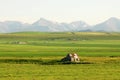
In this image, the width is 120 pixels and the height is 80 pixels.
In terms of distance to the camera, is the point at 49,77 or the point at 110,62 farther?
the point at 110,62

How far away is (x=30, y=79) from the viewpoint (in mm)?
49594

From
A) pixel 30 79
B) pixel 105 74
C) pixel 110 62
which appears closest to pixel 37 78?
pixel 30 79

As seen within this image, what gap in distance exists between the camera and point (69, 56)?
7831 centimetres

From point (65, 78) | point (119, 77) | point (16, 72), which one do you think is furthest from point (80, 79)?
point (16, 72)

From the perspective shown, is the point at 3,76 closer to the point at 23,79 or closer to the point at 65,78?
the point at 23,79

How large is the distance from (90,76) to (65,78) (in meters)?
4.31

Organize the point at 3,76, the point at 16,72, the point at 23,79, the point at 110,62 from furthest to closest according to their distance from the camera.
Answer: the point at 110,62 < the point at 16,72 < the point at 3,76 < the point at 23,79

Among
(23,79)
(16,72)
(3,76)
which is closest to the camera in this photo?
(23,79)

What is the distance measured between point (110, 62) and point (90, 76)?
22.7 metres

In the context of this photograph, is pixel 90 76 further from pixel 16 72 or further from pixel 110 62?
pixel 110 62

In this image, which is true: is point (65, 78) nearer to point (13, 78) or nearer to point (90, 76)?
point (90, 76)

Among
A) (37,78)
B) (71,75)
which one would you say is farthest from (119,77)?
(37,78)

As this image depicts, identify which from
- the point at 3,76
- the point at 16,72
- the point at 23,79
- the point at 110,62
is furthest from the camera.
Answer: the point at 110,62

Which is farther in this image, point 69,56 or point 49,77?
point 69,56
